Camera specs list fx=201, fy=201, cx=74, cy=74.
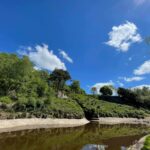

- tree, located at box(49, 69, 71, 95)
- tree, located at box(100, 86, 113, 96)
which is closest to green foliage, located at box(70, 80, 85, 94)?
tree, located at box(49, 69, 71, 95)

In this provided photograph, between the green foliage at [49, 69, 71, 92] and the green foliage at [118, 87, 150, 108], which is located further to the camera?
the green foliage at [118, 87, 150, 108]

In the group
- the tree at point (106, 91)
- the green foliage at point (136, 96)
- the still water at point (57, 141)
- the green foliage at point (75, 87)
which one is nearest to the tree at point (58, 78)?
the green foliage at point (75, 87)

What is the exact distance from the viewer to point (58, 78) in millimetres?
78500

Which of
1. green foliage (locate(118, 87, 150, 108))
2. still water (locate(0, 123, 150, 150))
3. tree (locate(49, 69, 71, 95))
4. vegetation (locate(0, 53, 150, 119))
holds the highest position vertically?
tree (locate(49, 69, 71, 95))

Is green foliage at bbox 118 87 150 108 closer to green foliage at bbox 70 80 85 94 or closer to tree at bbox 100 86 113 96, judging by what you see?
tree at bbox 100 86 113 96

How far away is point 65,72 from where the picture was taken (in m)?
79.3

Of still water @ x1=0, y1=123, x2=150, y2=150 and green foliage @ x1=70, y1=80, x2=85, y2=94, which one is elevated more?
green foliage @ x1=70, y1=80, x2=85, y2=94

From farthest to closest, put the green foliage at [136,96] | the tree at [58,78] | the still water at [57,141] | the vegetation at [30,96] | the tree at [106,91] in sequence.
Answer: the tree at [106,91], the green foliage at [136,96], the tree at [58,78], the vegetation at [30,96], the still water at [57,141]

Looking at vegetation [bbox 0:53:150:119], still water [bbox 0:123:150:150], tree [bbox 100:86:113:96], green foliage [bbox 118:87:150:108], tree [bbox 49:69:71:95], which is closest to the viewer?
still water [bbox 0:123:150:150]

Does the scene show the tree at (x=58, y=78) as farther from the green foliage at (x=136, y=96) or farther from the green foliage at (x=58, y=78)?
the green foliage at (x=136, y=96)

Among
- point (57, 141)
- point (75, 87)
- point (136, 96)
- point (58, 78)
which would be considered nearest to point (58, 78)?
point (58, 78)

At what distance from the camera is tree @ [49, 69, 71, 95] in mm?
78125

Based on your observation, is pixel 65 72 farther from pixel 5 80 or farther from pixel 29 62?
pixel 5 80

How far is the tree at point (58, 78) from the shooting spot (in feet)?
256
